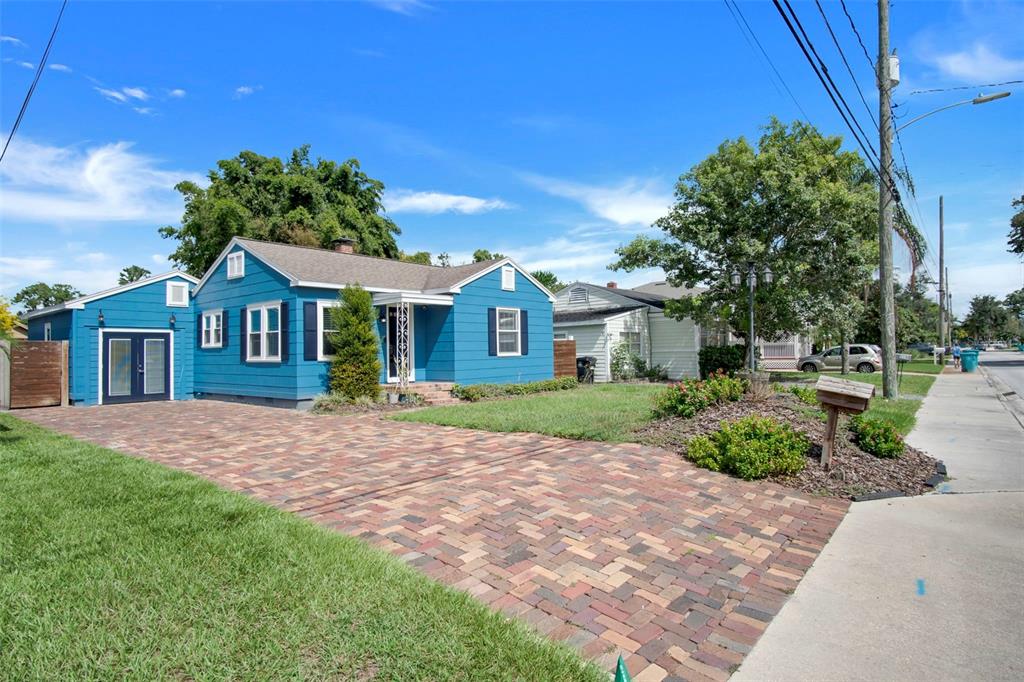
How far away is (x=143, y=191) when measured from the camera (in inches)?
590

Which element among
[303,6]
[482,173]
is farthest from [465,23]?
[482,173]

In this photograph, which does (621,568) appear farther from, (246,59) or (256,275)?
(256,275)

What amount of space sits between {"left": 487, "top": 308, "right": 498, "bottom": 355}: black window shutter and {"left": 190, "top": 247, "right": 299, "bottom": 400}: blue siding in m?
5.38

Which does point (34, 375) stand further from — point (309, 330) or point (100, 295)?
point (309, 330)

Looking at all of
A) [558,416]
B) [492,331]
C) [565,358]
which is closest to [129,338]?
[492,331]

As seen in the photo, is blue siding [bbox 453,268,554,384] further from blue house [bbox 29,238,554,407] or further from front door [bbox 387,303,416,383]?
front door [bbox 387,303,416,383]

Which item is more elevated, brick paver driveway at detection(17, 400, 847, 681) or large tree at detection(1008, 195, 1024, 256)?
large tree at detection(1008, 195, 1024, 256)

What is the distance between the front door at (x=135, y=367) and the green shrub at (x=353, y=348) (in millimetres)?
6852

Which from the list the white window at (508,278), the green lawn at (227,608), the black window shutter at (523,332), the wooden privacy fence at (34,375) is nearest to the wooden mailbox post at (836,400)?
the green lawn at (227,608)

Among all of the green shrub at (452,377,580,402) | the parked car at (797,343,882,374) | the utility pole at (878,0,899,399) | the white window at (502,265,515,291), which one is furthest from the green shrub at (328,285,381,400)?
the parked car at (797,343,882,374)

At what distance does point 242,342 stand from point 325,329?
2910 millimetres

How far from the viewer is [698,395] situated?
8.34 meters

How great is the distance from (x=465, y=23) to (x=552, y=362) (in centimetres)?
1202

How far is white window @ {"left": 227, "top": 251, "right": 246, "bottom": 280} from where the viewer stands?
583 inches
